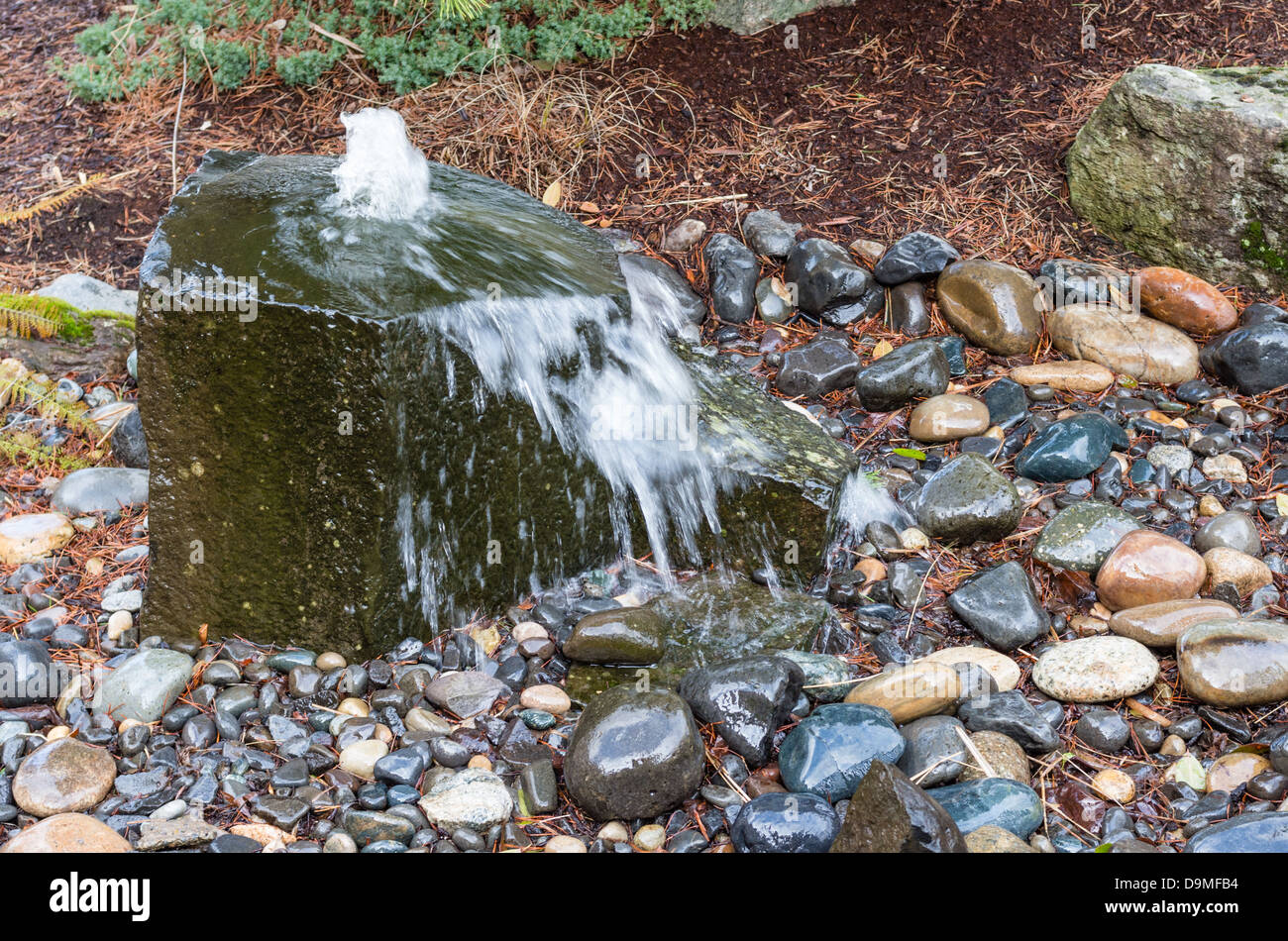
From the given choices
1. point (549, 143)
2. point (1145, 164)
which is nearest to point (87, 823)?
point (549, 143)

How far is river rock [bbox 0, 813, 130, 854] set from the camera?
2223 millimetres

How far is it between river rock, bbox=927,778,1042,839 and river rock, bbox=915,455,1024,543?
111 centimetres

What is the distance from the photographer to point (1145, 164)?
4477mm

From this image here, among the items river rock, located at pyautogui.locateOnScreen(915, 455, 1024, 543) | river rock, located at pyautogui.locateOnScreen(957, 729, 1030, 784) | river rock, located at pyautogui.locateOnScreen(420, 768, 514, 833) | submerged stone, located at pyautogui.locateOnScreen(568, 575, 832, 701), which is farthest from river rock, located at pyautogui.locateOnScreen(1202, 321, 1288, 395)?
river rock, located at pyautogui.locateOnScreen(420, 768, 514, 833)

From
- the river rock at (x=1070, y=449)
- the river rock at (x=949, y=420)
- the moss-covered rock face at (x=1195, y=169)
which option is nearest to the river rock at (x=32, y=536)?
the river rock at (x=949, y=420)

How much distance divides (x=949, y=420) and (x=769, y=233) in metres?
1.25

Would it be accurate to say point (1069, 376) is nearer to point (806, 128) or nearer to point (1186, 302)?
point (1186, 302)

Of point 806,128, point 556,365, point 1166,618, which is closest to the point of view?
point 1166,618

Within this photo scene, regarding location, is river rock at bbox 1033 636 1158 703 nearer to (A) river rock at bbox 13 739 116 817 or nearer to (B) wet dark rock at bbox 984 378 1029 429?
(B) wet dark rock at bbox 984 378 1029 429

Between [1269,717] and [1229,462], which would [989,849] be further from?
[1229,462]

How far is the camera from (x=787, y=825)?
227 centimetres

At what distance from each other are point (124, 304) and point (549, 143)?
2.01 meters

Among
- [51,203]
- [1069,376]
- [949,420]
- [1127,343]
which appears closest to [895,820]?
→ [949,420]

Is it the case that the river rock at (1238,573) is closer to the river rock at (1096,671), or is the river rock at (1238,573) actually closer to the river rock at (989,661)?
the river rock at (1096,671)
